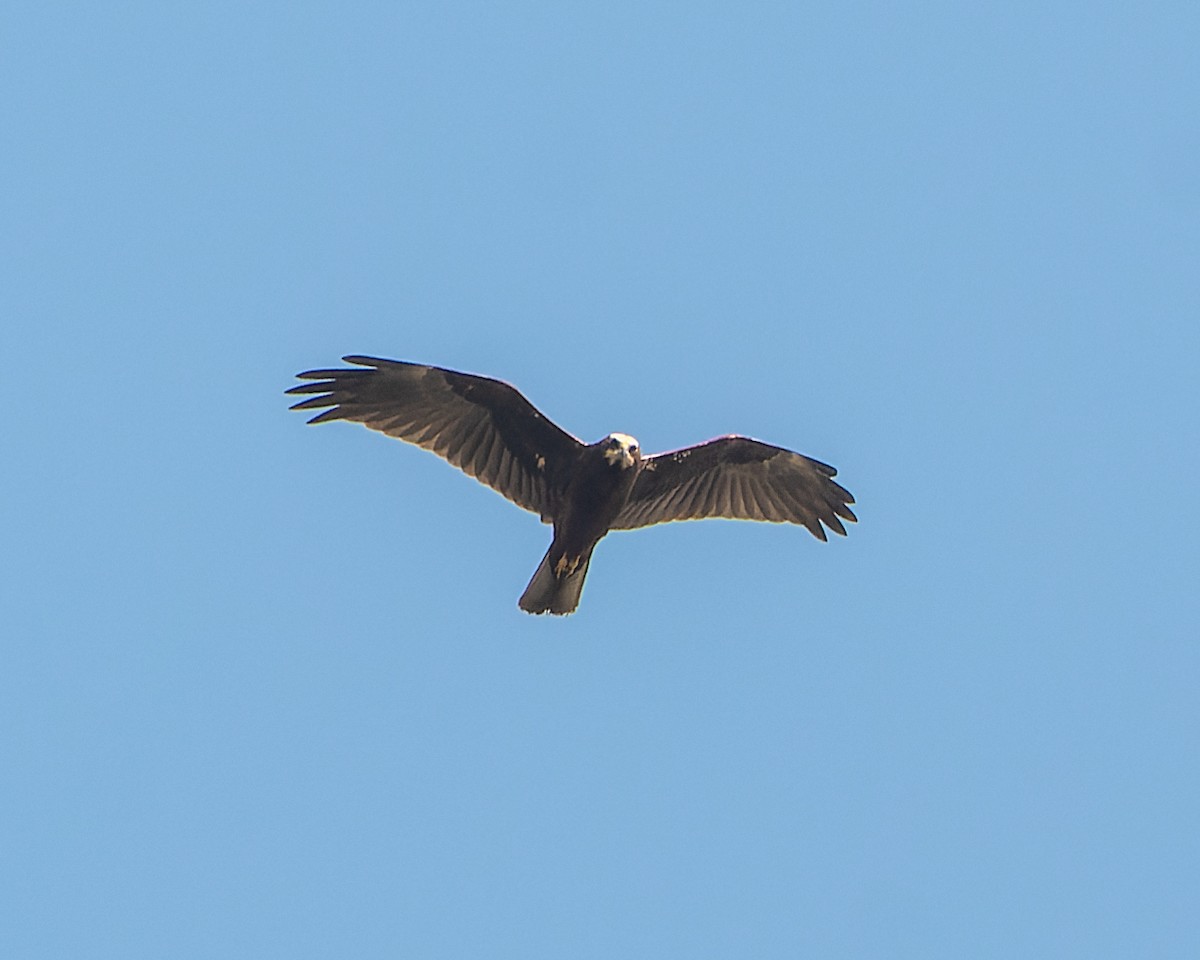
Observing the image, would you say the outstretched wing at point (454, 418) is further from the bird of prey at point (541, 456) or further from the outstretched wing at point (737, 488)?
the outstretched wing at point (737, 488)

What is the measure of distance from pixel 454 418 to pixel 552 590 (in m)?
1.84

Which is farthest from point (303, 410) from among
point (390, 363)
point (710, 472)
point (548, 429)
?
point (710, 472)

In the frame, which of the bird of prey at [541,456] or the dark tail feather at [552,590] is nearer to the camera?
the bird of prey at [541,456]

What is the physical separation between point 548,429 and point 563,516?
80 cm

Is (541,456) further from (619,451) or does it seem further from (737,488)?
(737,488)

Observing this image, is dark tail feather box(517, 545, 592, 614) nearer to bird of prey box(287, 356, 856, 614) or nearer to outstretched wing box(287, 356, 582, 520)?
bird of prey box(287, 356, 856, 614)

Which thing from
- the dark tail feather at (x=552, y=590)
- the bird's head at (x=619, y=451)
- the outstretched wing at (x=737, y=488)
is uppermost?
the outstretched wing at (x=737, y=488)

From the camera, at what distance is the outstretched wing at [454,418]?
1736 centimetres

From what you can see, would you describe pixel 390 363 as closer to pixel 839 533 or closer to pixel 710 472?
pixel 710 472

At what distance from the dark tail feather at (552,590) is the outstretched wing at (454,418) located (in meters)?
0.53

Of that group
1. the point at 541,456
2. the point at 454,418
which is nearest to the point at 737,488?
the point at 541,456

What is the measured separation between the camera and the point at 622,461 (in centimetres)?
1662

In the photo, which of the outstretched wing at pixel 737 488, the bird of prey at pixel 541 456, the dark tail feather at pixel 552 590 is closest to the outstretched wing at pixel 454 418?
the bird of prey at pixel 541 456

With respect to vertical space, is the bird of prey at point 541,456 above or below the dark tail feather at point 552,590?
above
